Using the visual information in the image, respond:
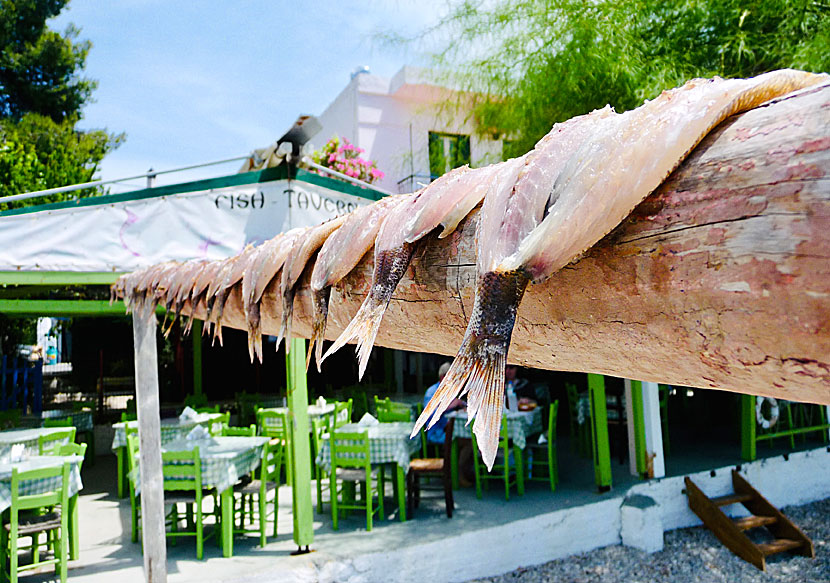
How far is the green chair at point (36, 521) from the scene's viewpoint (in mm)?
4527

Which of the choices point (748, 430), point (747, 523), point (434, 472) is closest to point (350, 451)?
point (434, 472)

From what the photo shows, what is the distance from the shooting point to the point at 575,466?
777cm

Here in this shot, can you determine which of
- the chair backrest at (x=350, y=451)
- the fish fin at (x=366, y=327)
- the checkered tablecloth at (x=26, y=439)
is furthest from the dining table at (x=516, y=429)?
the fish fin at (x=366, y=327)

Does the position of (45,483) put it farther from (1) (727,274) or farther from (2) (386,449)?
(1) (727,274)

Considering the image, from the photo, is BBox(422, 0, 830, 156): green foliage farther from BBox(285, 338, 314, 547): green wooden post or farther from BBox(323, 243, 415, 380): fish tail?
BBox(323, 243, 415, 380): fish tail

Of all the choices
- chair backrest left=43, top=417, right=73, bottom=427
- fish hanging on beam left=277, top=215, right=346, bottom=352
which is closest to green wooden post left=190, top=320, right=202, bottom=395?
chair backrest left=43, top=417, right=73, bottom=427

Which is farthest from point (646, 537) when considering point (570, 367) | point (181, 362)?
point (181, 362)

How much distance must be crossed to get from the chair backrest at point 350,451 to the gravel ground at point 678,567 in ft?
5.14

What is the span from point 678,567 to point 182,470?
4.85 metres

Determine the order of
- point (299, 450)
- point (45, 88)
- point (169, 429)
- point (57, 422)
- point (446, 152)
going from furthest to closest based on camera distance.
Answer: point (45, 88), point (446, 152), point (57, 422), point (169, 429), point (299, 450)

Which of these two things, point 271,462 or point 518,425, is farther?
point 518,425

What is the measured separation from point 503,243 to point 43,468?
17.7ft

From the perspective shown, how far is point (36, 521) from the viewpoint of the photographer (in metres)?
4.96

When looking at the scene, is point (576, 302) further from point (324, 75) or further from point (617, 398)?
point (324, 75)
